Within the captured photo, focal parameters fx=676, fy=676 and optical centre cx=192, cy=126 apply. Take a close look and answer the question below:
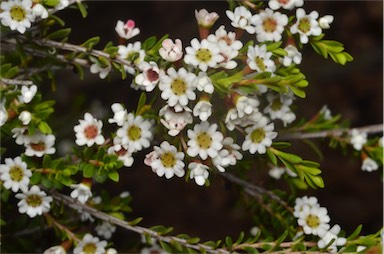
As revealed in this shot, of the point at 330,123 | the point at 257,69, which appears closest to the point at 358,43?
the point at 330,123

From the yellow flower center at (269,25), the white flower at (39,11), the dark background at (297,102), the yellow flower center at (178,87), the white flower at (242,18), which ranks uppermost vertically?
the white flower at (39,11)

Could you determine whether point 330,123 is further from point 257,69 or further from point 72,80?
point 72,80

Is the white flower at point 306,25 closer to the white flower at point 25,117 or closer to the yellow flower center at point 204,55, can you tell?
the yellow flower center at point 204,55

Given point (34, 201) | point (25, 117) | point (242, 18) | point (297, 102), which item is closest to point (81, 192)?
point (34, 201)

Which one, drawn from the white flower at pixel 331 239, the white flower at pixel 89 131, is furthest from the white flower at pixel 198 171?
the white flower at pixel 331 239

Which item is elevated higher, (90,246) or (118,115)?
(118,115)

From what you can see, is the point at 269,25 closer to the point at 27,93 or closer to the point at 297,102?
the point at 27,93
